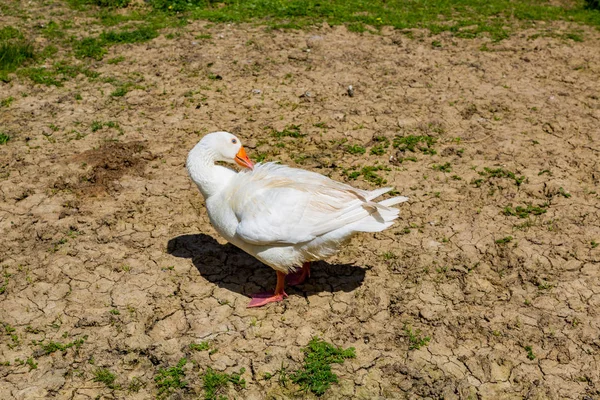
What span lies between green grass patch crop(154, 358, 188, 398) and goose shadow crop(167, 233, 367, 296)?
41.7 inches

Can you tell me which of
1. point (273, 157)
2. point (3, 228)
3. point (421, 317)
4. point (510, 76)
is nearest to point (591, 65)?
point (510, 76)

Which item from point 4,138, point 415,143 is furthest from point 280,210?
point 4,138

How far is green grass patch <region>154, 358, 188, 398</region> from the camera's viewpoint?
460 centimetres

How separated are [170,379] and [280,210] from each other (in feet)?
5.10

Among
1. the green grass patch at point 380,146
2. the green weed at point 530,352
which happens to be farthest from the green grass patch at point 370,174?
the green weed at point 530,352

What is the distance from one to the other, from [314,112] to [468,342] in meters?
4.05

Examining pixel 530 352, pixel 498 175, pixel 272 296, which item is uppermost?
pixel 498 175

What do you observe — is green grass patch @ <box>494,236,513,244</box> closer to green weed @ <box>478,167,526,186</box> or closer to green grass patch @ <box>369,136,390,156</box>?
green weed @ <box>478,167,526,186</box>

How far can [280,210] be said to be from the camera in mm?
5098

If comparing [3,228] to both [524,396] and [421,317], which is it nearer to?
[421,317]

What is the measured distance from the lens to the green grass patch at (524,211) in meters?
6.30

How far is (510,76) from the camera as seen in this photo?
891 cm

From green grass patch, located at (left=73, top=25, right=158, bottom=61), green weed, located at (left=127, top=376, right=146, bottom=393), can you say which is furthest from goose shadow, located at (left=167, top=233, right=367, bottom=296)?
green grass patch, located at (left=73, top=25, right=158, bottom=61)

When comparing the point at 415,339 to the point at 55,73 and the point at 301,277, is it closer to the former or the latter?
the point at 301,277
